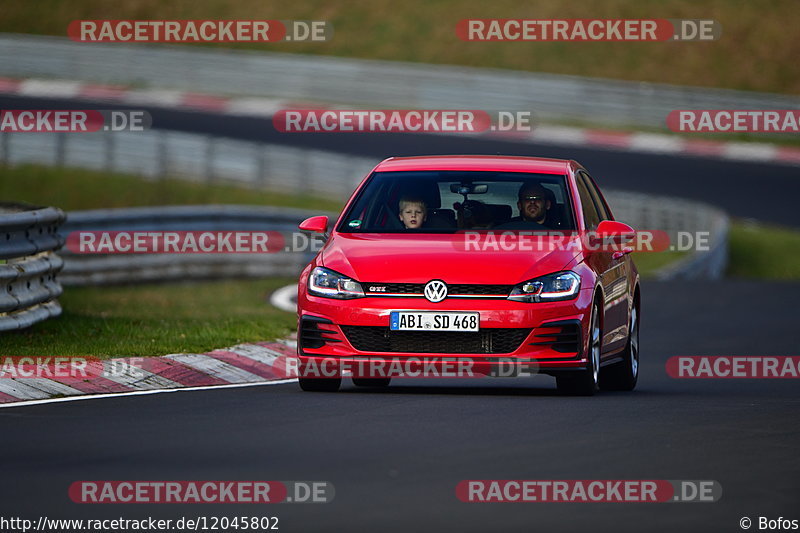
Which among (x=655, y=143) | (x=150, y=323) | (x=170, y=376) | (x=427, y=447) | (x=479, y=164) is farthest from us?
(x=655, y=143)

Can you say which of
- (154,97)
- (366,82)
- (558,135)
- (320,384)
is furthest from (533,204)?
(154,97)

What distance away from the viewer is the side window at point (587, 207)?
40.3 ft

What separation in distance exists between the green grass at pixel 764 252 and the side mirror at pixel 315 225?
61.6 feet

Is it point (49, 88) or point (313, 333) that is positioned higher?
point (49, 88)

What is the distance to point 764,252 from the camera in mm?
32000

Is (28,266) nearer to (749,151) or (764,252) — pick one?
(764,252)

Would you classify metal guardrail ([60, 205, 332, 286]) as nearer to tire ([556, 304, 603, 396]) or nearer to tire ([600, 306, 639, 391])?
tire ([600, 306, 639, 391])

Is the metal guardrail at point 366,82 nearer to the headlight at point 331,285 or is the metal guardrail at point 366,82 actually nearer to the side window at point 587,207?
the side window at point 587,207

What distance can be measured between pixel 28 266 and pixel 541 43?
39190 mm

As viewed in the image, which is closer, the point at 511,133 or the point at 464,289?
the point at 464,289

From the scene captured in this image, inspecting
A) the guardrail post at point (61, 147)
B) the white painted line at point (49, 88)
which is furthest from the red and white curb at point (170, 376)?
the white painted line at point (49, 88)

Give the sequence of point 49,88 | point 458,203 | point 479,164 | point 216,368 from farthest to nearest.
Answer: point 49,88, point 216,368, point 479,164, point 458,203

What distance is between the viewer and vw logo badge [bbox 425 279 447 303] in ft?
36.5

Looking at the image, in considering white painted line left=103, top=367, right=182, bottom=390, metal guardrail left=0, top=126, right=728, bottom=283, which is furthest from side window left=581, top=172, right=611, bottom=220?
metal guardrail left=0, top=126, right=728, bottom=283
